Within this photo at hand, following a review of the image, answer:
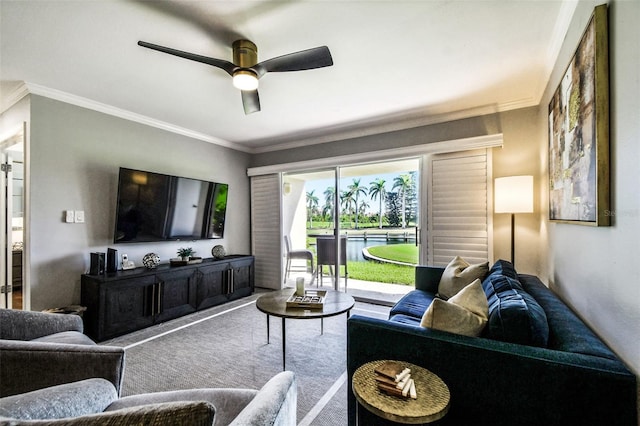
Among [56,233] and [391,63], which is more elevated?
[391,63]

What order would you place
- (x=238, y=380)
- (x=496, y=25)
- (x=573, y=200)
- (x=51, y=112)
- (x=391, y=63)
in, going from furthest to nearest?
(x=51, y=112), (x=391, y=63), (x=238, y=380), (x=496, y=25), (x=573, y=200)

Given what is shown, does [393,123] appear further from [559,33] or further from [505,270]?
[505,270]

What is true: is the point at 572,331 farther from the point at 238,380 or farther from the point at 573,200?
the point at 238,380

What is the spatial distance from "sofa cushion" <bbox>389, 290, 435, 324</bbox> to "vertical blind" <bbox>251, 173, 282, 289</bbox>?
259 centimetres

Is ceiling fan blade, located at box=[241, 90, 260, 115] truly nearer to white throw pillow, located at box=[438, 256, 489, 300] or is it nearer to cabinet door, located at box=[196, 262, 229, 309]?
cabinet door, located at box=[196, 262, 229, 309]

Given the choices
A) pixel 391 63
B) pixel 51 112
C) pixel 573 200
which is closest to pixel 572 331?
pixel 573 200

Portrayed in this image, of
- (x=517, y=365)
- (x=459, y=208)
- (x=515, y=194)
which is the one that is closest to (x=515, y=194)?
(x=515, y=194)

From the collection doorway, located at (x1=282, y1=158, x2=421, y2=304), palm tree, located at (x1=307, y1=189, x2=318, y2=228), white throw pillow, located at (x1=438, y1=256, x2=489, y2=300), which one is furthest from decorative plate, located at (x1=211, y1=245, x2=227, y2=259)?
white throw pillow, located at (x1=438, y1=256, x2=489, y2=300)

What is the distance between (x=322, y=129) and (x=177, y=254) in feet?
8.97

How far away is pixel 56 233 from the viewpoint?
280 cm

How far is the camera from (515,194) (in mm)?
2697

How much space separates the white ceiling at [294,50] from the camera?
5.69ft

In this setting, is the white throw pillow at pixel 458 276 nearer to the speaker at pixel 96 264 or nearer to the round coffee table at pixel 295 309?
the round coffee table at pixel 295 309

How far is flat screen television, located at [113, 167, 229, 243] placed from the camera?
10.4 feet
